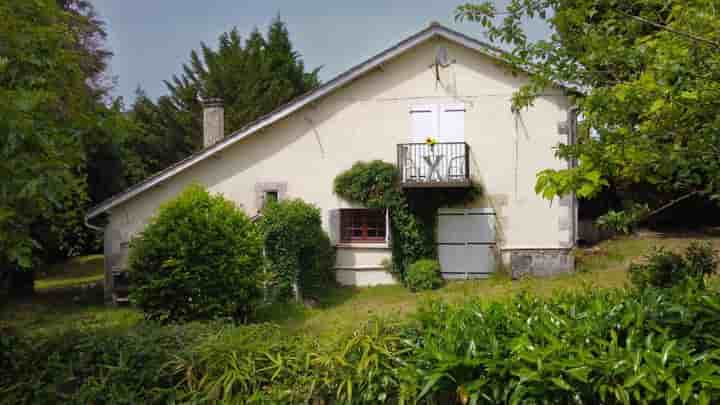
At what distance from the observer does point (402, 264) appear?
12.7m

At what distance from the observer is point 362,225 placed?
13.2 meters

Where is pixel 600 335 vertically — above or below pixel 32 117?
below

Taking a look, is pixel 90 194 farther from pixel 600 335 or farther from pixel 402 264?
pixel 600 335

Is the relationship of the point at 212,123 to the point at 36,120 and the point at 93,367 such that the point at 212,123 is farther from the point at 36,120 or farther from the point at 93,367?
the point at 93,367

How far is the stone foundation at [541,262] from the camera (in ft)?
39.4

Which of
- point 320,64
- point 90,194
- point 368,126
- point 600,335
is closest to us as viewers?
point 600,335

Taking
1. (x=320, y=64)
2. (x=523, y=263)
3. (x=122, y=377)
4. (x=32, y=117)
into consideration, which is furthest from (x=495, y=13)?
(x=320, y=64)

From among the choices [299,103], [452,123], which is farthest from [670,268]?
[299,103]

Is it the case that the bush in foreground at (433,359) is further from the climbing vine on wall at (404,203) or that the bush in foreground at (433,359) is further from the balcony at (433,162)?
the balcony at (433,162)

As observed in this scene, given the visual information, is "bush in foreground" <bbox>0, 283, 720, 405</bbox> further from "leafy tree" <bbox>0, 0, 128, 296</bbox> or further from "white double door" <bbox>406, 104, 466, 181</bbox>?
"white double door" <bbox>406, 104, 466, 181</bbox>

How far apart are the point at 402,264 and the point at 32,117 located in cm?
992

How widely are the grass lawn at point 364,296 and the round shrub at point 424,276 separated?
0.23 meters

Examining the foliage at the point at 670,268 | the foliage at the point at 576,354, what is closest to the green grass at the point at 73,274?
the foliage at the point at 670,268

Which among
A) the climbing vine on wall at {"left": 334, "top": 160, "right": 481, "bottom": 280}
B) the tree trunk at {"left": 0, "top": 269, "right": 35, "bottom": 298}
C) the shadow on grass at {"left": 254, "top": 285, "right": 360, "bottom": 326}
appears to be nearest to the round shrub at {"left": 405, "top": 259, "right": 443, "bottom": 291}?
the climbing vine on wall at {"left": 334, "top": 160, "right": 481, "bottom": 280}
